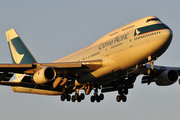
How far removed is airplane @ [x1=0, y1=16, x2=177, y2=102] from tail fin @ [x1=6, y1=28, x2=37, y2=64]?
101 centimetres

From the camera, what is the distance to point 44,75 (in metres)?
33.2

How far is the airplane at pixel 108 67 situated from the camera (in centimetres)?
3095

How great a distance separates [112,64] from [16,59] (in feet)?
66.7

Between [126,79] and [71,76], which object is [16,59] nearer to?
[71,76]

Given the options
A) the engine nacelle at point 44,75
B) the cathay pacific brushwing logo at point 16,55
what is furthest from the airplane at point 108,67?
the cathay pacific brushwing logo at point 16,55

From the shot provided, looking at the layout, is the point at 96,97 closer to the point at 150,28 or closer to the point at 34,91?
the point at 34,91

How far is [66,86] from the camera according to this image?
40.4 meters

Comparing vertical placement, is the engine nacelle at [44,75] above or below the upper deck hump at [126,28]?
below

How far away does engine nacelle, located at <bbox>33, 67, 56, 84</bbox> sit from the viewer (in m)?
33.2

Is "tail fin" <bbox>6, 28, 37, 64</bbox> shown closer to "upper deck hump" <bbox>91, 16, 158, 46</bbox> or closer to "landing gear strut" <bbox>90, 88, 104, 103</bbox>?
"landing gear strut" <bbox>90, 88, 104, 103</bbox>

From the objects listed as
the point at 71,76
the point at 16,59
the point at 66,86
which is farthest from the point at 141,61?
the point at 16,59

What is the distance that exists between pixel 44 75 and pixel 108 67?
664 cm

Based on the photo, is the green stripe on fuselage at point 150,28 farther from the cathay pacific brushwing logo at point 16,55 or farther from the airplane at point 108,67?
the cathay pacific brushwing logo at point 16,55

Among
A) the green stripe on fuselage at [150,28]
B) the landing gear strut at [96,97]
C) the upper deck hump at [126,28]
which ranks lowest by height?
the landing gear strut at [96,97]
